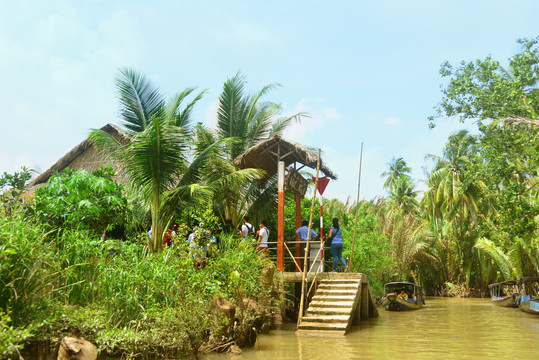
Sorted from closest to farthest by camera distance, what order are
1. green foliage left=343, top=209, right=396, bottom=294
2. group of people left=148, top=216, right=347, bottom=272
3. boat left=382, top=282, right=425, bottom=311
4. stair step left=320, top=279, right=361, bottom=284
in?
group of people left=148, top=216, right=347, bottom=272
stair step left=320, top=279, right=361, bottom=284
boat left=382, top=282, right=425, bottom=311
green foliage left=343, top=209, right=396, bottom=294

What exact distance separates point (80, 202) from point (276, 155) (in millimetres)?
6726

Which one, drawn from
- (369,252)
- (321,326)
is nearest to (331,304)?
(321,326)

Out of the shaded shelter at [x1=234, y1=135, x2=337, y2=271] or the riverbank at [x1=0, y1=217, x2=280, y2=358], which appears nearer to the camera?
the riverbank at [x1=0, y1=217, x2=280, y2=358]

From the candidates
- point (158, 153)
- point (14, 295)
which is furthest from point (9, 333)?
point (158, 153)

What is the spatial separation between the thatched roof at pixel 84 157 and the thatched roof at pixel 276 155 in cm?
506

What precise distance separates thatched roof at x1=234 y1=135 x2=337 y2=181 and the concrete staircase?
11.3 ft

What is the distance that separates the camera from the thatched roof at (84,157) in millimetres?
17922

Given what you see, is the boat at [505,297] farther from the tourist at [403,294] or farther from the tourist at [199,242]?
the tourist at [199,242]

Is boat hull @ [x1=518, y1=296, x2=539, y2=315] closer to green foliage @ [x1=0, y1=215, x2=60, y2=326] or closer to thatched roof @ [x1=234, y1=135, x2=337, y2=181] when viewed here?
thatched roof @ [x1=234, y1=135, x2=337, y2=181]

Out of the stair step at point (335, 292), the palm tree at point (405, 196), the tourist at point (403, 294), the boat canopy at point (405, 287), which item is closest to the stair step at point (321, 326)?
the stair step at point (335, 292)

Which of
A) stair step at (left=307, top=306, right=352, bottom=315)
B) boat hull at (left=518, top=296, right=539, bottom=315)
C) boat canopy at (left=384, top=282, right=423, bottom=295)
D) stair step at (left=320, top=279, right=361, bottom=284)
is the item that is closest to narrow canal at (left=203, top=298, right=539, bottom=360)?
stair step at (left=307, top=306, right=352, bottom=315)

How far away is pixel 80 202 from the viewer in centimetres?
977

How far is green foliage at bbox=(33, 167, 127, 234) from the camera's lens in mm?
A: 9508

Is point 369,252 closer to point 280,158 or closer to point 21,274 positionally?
point 280,158
